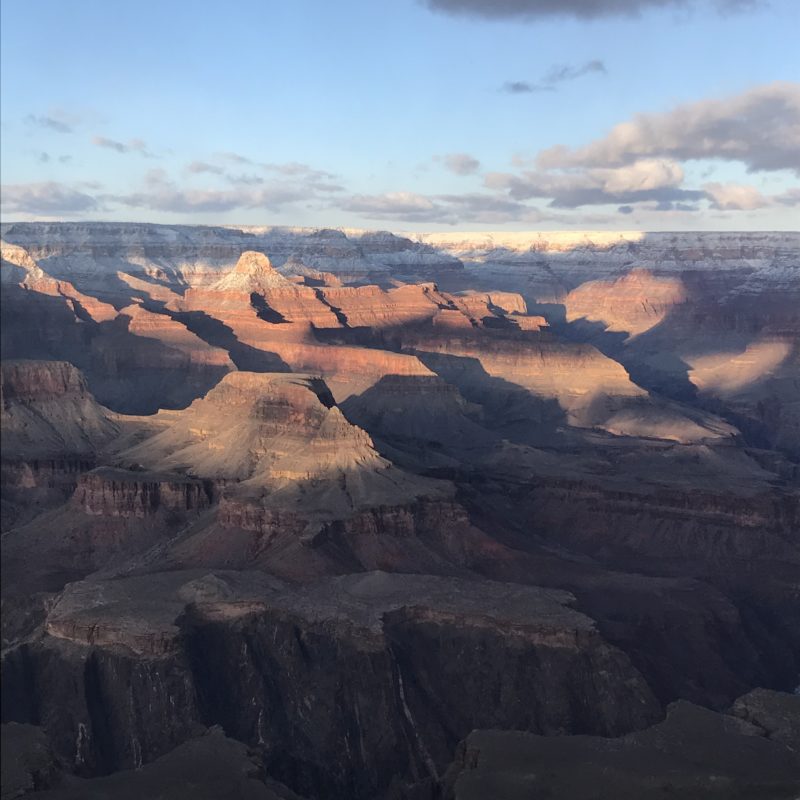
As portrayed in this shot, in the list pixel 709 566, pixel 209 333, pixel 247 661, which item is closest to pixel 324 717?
pixel 247 661

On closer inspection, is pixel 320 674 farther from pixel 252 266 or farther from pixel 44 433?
pixel 252 266

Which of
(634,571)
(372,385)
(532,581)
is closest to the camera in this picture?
(532,581)

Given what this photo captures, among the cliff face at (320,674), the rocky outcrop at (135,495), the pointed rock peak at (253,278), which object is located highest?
the pointed rock peak at (253,278)

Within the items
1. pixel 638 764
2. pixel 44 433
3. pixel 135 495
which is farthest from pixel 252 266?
pixel 638 764

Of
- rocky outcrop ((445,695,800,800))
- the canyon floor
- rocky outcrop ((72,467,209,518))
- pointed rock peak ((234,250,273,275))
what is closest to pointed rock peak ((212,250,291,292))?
pointed rock peak ((234,250,273,275))

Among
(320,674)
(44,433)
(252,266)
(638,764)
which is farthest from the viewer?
(252,266)

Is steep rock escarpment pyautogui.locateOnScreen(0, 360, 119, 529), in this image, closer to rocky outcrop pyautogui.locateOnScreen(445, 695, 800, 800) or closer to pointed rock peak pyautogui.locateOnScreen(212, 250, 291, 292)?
rocky outcrop pyautogui.locateOnScreen(445, 695, 800, 800)

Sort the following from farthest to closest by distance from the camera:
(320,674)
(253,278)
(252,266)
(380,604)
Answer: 1. (252,266)
2. (253,278)
3. (380,604)
4. (320,674)

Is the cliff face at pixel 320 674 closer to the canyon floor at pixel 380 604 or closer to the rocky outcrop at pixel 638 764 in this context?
the canyon floor at pixel 380 604

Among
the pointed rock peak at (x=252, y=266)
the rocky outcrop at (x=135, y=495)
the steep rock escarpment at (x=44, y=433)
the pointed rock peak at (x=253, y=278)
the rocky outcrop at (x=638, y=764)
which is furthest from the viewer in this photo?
the pointed rock peak at (x=252, y=266)

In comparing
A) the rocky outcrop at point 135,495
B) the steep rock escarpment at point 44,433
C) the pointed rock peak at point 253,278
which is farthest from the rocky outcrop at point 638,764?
the pointed rock peak at point 253,278

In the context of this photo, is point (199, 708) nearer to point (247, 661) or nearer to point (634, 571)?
point (247, 661)
